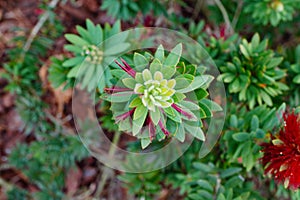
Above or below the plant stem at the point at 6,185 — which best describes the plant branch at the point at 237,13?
above

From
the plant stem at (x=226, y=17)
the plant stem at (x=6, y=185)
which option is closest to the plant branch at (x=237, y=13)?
the plant stem at (x=226, y=17)

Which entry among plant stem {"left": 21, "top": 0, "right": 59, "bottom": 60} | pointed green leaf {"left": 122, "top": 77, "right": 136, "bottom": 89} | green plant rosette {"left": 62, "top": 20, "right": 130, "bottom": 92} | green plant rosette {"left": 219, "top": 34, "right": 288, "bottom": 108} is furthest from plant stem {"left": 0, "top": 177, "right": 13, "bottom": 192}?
pointed green leaf {"left": 122, "top": 77, "right": 136, "bottom": 89}

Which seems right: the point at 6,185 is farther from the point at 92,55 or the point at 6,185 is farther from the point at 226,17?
the point at 226,17

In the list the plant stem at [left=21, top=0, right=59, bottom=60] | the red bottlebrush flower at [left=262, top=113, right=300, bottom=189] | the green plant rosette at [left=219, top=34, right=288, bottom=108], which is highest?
the plant stem at [left=21, top=0, right=59, bottom=60]

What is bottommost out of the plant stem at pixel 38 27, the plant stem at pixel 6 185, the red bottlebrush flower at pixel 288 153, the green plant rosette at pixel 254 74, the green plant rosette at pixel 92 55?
the red bottlebrush flower at pixel 288 153

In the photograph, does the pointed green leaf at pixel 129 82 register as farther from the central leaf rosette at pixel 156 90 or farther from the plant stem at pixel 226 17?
the plant stem at pixel 226 17

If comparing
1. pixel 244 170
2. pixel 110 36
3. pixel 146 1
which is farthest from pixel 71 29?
pixel 244 170

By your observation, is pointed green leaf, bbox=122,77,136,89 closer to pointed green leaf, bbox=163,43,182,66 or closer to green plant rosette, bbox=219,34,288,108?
pointed green leaf, bbox=163,43,182,66
